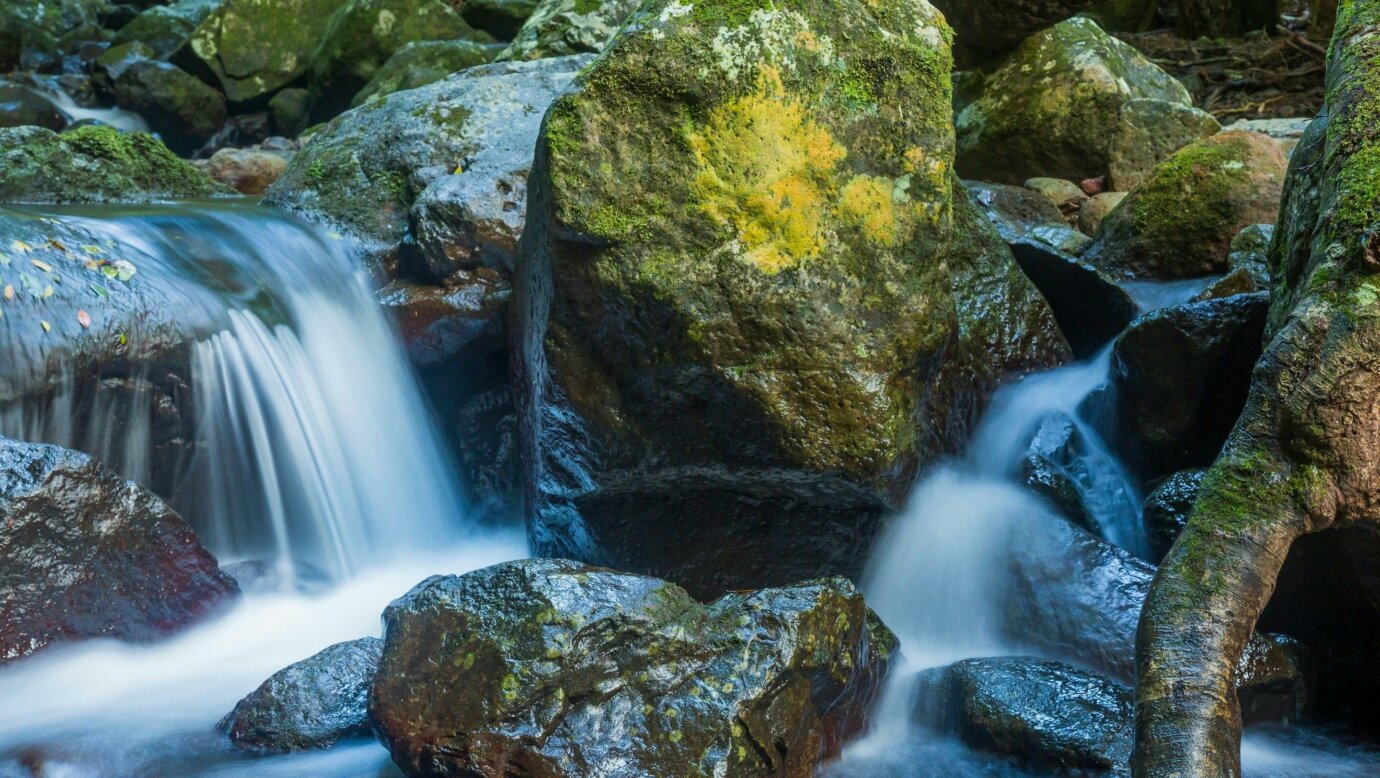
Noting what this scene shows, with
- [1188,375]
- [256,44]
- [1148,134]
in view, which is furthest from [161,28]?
[1188,375]

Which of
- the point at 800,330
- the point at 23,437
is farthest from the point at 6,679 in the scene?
the point at 800,330

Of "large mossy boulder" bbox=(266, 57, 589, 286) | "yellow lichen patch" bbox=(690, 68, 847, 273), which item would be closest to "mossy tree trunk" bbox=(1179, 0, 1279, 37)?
"large mossy boulder" bbox=(266, 57, 589, 286)

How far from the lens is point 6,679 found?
153 inches

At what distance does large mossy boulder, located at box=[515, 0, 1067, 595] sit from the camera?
3951mm

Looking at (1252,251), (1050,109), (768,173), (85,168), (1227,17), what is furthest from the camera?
(1227,17)

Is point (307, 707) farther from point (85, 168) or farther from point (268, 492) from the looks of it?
point (85, 168)

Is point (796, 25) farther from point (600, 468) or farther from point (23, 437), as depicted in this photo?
point (23, 437)

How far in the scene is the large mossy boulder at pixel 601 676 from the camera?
2.94 m

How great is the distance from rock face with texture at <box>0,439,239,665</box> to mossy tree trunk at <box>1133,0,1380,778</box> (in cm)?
364

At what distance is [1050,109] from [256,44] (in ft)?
37.1

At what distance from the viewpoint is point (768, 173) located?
4.04 metres

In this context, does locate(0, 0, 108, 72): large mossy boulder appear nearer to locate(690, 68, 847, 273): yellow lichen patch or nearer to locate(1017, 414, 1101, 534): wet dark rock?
locate(690, 68, 847, 273): yellow lichen patch

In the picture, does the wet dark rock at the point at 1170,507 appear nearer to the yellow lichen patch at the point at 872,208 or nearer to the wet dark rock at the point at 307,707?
the yellow lichen patch at the point at 872,208

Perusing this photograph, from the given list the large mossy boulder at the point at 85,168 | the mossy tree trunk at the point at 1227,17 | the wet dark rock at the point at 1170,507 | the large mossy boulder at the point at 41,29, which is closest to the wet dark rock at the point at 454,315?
the large mossy boulder at the point at 85,168
